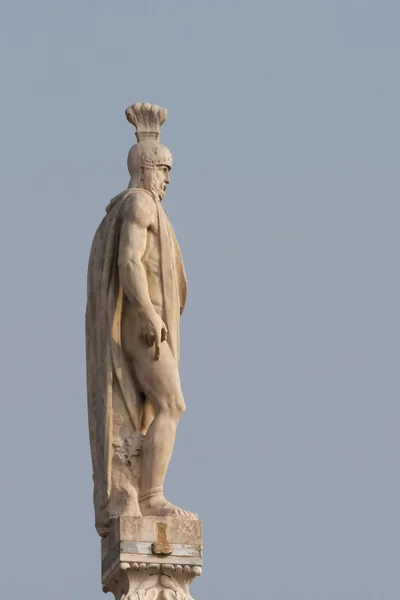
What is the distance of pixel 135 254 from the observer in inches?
959

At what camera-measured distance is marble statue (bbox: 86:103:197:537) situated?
24.1 meters

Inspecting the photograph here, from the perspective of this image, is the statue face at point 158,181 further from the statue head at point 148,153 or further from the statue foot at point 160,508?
the statue foot at point 160,508

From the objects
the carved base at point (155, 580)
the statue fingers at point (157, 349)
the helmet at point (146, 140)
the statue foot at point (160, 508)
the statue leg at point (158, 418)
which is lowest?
the carved base at point (155, 580)

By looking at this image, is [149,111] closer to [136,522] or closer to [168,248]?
[168,248]

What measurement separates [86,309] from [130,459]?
178 cm

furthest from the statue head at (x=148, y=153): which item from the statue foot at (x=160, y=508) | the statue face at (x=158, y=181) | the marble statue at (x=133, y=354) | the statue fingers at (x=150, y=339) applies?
the statue foot at (x=160, y=508)

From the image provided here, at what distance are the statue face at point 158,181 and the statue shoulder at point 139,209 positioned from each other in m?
→ 0.26

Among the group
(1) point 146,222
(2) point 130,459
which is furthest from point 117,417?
(1) point 146,222

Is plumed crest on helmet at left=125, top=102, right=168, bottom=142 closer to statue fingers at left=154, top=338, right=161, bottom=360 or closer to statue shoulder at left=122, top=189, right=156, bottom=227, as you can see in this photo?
statue shoulder at left=122, top=189, right=156, bottom=227

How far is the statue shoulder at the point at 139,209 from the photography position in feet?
80.4

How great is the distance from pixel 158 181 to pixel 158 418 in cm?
256

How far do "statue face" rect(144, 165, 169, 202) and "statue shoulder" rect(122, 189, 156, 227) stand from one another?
0.26 meters

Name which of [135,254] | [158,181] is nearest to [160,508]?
[135,254]

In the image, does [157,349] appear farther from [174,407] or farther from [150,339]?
[174,407]
